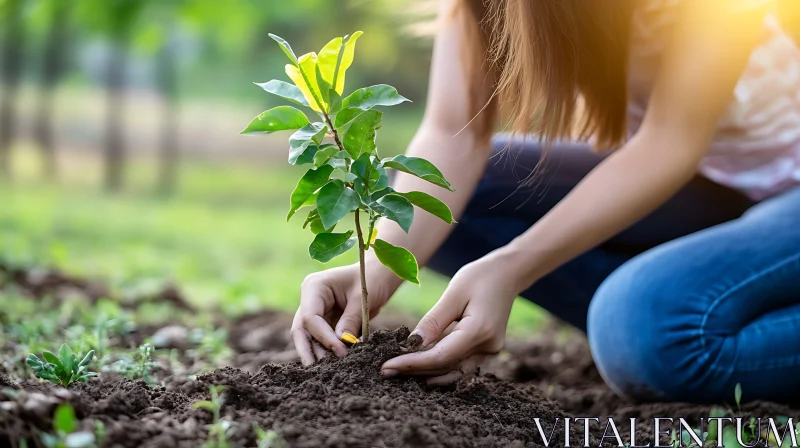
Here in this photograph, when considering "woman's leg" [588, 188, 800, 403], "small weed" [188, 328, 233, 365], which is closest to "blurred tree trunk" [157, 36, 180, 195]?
"small weed" [188, 328, 233, 365]

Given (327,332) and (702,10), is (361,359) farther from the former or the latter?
(702,10)

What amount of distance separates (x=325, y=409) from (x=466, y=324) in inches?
13.1

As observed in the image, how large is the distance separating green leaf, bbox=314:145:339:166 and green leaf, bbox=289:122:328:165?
0.05 ft

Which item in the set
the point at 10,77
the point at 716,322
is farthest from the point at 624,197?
the point at 10,77

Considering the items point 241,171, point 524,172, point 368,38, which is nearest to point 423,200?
point 524,172

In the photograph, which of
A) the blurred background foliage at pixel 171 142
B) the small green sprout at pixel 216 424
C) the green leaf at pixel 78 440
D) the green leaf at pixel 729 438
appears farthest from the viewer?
the blurred background foliage at pixel 171 142

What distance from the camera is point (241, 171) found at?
16281 millimetres

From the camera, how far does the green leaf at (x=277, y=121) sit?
1.29 m

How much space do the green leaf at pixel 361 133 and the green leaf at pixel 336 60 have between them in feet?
0.27

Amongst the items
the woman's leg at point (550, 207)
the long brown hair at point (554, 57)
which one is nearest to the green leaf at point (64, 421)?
the long brown hair at point (554, 57)

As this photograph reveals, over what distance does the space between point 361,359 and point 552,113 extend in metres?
0.68

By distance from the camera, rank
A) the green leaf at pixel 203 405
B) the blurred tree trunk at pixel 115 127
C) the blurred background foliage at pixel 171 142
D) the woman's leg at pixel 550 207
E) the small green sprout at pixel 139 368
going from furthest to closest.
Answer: the blurred tree trunk at pixel 115 127 → the blurred background foliage at pixel 171 142 → the woman's leg at pixel 550 207 → the small green sprout at pixel 139 368 → the green leaf at pixel 203 405

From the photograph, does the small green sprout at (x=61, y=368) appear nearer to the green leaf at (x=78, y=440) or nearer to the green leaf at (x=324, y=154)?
the green leaf at (x=78, y=440)

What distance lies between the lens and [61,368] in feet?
4.68
